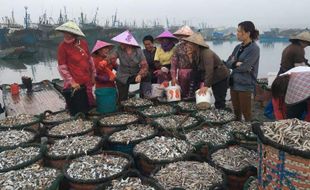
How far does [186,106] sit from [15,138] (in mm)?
3063

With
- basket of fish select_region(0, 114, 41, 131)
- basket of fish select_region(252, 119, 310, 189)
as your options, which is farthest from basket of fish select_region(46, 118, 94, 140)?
basket of fish select_region(252, 119, 310, 189)

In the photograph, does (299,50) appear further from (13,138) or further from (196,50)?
(13,138)

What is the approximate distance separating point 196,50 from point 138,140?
226 cm

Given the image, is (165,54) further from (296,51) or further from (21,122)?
(21,122)

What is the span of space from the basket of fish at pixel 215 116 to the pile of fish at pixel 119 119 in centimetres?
115

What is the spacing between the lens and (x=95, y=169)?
11.1ft

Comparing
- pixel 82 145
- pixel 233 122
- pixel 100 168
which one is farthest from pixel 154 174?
pixel 233 122

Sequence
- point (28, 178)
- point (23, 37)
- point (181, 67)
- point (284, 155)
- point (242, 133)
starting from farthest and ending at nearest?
1. point (23, 37)
2. point (181, 67)
3. point (242, 133)
4. point (28, 178)
5. point (284, 155)

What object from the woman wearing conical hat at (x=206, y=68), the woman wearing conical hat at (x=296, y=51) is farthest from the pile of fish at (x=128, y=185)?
the woman wearing conical hat at (x=296, y=51)

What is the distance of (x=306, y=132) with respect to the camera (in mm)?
2609

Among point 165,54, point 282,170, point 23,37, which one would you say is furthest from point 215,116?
point 23,37

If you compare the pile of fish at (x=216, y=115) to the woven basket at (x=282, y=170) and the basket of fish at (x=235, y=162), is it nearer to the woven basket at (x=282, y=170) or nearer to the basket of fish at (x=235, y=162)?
the basket of fish at (x=235, y=162)

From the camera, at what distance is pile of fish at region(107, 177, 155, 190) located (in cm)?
298

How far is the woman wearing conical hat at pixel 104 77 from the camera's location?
573 cm
